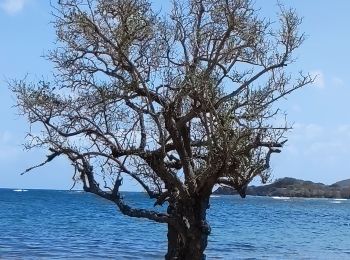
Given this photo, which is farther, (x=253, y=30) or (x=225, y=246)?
(x=225, y=246)

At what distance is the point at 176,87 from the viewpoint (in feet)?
55.4

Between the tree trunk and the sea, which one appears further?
the sea

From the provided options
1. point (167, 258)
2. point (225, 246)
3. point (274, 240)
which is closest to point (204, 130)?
point (167, 258)

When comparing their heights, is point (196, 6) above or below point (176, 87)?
above

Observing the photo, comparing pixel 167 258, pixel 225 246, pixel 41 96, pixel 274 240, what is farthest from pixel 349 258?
pixel 41 96

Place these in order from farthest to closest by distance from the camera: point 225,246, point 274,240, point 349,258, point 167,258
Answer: point 274,240
point 225,246
point 349,258
point 167,258

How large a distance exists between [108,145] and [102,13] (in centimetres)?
320

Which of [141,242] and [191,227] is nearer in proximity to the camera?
[191,227]

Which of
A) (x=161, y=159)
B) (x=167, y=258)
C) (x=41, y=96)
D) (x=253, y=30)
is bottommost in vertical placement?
(x=167, y=258)

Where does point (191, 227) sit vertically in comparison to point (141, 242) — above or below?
below

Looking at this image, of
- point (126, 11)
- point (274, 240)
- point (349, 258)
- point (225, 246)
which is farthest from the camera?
point (274, 240)

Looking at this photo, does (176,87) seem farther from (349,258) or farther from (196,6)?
(349,258)

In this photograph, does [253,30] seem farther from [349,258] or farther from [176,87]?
[349,258]

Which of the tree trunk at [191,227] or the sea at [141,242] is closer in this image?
the tree trunk at [191,227]
